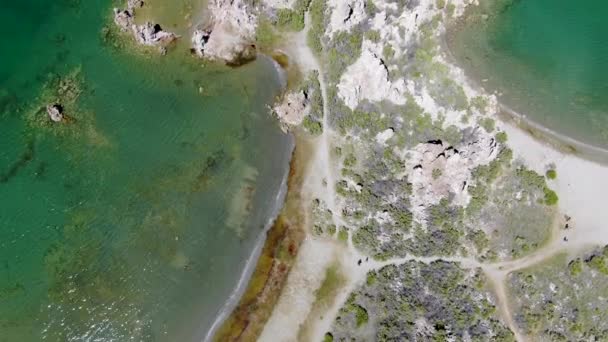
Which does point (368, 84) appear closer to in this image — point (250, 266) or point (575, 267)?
point (250, 266)

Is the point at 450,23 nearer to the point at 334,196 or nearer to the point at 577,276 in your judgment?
the point at 334,196

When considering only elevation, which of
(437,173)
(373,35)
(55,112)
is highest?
(373,35)

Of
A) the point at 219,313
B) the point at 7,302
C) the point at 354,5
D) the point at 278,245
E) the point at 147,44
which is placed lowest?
the point at 7,302

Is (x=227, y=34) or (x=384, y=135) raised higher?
(x=227, y=34)

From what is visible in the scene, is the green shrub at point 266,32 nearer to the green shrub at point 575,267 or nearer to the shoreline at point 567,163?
the shoreline at point 567,163

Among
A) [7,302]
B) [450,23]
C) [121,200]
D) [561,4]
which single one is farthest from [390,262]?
[7,302]

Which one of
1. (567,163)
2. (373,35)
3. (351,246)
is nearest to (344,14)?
(373,35)
